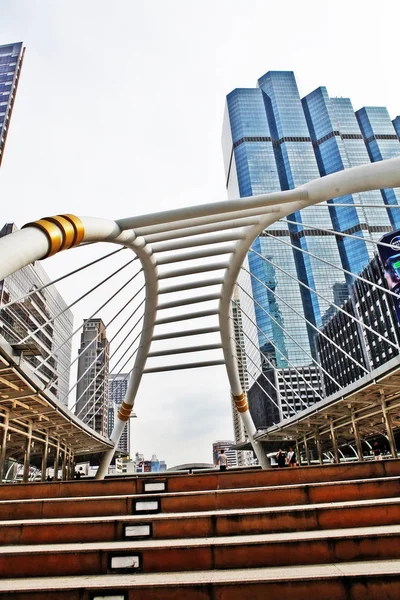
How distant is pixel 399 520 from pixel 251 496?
5.90ft

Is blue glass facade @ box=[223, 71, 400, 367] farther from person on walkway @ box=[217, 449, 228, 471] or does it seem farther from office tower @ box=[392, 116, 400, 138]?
person on walkway @ box=[217, 449, 228, 471]

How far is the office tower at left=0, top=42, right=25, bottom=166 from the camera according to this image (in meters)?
97.9

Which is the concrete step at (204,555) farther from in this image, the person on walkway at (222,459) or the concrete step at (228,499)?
the person on walkway at (222,459)

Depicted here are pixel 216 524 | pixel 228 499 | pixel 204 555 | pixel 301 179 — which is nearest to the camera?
pixel 204 555

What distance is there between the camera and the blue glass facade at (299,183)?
126562mm

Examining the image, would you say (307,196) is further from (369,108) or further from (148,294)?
(369,108)

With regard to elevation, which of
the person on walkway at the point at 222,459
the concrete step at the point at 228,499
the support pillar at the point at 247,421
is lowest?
the concrete step at the point at 228,499

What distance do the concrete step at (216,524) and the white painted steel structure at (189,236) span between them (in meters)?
3.90

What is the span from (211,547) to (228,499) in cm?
160

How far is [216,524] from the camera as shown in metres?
4.39

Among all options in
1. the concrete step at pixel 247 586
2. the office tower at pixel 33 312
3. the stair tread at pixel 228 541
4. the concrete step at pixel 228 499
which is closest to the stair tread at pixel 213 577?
the concrete step at pixel 247 586

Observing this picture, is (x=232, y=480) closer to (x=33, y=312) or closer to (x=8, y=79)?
(x=33, y=312)

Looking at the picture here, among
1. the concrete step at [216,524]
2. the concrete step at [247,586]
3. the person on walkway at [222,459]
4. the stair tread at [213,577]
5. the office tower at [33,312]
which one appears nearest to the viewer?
the concrete step at [247,586]

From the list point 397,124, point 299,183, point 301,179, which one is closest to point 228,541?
point 299,183
